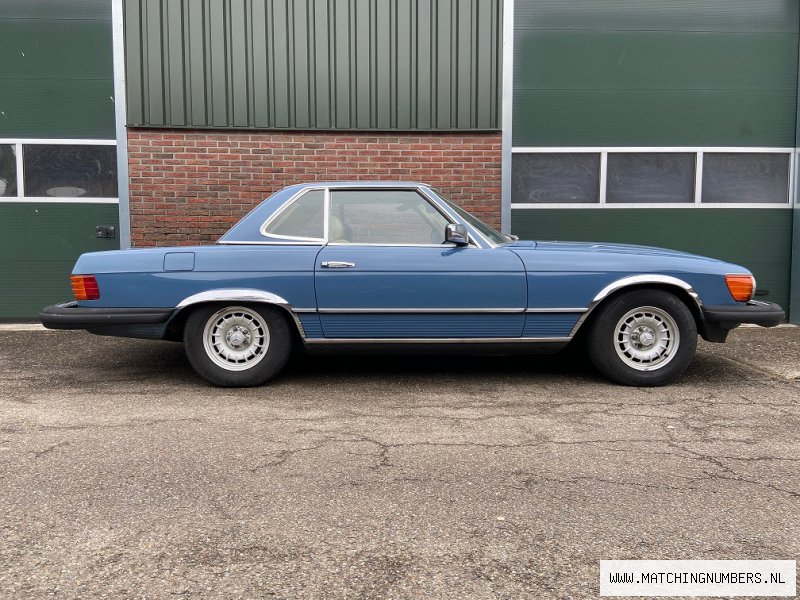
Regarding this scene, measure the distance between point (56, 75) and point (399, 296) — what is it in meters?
5.36

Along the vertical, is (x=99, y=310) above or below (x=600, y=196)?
below

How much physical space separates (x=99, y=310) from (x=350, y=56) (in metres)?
4.33

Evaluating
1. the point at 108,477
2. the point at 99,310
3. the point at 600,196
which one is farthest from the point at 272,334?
the point at 600,196

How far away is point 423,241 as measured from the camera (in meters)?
5.22

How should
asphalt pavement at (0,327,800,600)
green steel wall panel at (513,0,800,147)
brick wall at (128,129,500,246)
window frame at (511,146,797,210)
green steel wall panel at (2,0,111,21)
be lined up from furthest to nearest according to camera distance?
window frame at (511,146,797,210), green steel wall panel at (513,0,800,147), brick wall at (128,129,500,246), green steel wall panel at (2,0,111,21), asphalt pavement at (0,327,800,600)

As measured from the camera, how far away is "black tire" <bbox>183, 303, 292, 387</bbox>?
5.14 meters

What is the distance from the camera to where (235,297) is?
5.02 metres

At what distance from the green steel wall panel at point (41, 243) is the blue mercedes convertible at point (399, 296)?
3.20 metres

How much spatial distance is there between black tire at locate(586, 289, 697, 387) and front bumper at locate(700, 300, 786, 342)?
0.42 feet

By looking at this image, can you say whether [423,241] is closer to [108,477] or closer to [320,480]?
[320,480]

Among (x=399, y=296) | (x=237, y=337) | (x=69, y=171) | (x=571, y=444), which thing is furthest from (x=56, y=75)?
(x=571, y=444)

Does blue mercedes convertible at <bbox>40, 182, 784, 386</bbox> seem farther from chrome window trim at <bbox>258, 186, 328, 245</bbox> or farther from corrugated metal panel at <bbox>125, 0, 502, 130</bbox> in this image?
corrugated metal panel at <bbox>125, 0, 502, 130</bbox>

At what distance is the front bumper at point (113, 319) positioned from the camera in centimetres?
505

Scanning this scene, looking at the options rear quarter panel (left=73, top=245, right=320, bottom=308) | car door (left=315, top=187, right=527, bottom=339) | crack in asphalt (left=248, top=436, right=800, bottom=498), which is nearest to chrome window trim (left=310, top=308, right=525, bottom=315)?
car door (left=315, top=187, right=527, bottom=339)
